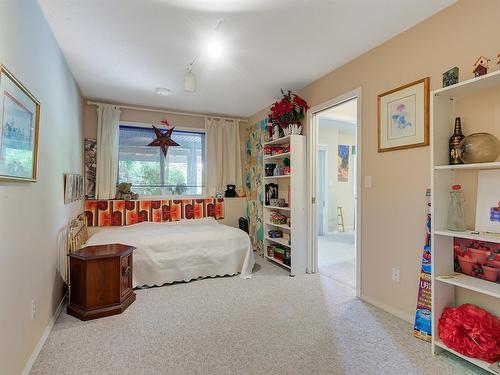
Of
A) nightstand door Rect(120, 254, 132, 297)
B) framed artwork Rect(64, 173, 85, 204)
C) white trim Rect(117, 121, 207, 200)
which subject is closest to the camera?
nightstand door Rect(120, 254, 132, 297)

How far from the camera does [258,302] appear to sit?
2643 millimetres

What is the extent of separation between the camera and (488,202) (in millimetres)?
1699

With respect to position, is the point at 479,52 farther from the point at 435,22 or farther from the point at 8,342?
the point at 8,342

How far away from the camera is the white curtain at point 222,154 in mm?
4855

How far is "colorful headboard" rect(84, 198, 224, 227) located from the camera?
4125mm

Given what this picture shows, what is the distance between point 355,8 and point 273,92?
1.84 metres

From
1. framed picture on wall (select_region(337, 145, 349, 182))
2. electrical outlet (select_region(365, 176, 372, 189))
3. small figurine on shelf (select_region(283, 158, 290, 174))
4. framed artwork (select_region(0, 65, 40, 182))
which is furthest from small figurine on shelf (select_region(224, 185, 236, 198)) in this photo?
framed artwork (select_region(0, 65, 40, 182))

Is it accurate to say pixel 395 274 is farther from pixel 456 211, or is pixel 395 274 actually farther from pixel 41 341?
pixel 41 341

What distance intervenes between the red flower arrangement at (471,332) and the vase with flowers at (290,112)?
97.1 inches

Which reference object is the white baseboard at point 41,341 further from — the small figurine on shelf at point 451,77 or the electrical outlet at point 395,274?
the small figurine on shelf at point 451,77

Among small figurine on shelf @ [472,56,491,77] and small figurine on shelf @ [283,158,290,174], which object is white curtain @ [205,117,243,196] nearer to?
small figurine on shelf @ [283,158,290,174]

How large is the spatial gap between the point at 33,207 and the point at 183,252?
167 centimetres

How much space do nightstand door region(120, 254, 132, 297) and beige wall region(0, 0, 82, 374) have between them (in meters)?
0.54

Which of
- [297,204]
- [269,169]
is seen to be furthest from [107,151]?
[297,204]
